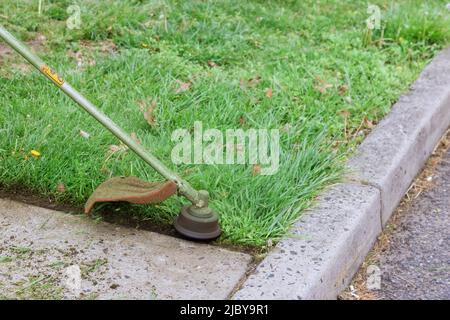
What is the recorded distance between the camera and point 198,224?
8.32 feet

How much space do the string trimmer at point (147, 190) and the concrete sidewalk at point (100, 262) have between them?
62mm

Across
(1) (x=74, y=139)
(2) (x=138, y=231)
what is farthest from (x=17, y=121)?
(2) (x=138, y=231)

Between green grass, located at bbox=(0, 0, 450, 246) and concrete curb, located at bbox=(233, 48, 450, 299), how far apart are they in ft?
0.25

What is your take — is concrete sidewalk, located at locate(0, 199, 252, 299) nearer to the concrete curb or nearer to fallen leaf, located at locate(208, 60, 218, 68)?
the concrete curb

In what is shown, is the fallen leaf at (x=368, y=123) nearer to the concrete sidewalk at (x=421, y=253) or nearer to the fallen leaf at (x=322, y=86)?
the fallen leaf at (x=322, y=86)

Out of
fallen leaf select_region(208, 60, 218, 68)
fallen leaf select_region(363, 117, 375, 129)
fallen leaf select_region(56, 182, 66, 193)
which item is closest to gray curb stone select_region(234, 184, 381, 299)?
fallen leaf select_region(363, 117, 375, 129)

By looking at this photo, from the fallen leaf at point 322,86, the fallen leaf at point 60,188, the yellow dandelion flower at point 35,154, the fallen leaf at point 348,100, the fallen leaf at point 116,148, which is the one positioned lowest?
the fallen leaf at point 60,188

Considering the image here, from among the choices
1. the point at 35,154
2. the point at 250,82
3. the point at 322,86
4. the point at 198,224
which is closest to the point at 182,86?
the point at 250,82

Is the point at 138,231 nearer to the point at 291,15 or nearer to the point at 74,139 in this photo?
the point at 74,139

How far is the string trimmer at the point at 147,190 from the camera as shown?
249 cm

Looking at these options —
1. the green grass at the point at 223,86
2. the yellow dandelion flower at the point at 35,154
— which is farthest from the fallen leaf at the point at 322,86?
the yellow dandelion flower at the point at 35,154

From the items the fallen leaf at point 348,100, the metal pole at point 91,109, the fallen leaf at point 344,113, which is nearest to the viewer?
the metal pole at point 91,109

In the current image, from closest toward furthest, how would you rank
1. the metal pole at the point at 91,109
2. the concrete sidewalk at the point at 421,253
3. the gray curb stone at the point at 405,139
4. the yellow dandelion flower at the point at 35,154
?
the metal pole at the point at 91,109
the concrete sidewalk at the point at 421,253
the yellow dandelion flower at the point at 35,154
the gray curb stone at the point at 405,139
